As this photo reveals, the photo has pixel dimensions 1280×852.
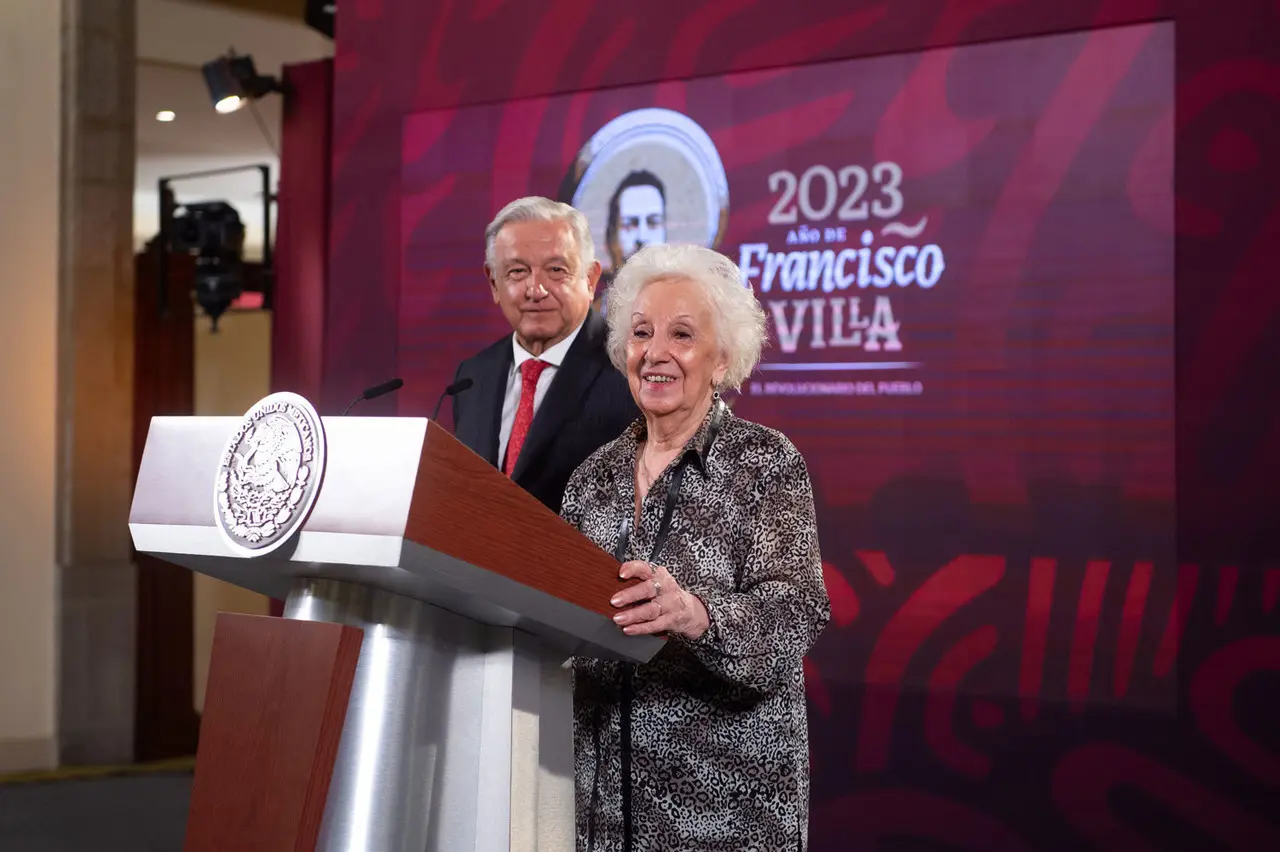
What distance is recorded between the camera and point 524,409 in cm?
262

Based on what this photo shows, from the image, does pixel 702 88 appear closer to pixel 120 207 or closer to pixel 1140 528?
pixel 1140 528

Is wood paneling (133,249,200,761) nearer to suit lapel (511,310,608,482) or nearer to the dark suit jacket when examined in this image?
the dark suit jacket

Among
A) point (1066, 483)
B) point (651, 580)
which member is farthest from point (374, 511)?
point (1066, 483)

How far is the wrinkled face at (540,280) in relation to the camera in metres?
2.65

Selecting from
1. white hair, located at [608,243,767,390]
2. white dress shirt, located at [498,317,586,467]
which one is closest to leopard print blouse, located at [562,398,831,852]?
white hair, located at [608,243,767,390]

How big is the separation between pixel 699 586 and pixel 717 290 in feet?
1.34

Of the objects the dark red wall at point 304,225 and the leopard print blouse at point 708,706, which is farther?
the dark red wall at point 304,225

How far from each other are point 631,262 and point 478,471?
68cm

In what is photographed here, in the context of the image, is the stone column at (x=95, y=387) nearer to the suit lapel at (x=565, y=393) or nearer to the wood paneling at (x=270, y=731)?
the suit lapel at (x=565, y=393)

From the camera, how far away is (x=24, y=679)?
6.30 m

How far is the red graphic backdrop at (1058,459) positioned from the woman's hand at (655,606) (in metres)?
2.52

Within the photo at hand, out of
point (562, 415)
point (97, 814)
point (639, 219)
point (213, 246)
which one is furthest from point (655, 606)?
point (213, 246)

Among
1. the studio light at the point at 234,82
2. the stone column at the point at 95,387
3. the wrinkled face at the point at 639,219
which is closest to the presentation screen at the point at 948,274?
the wrinkled face at the point at 639,219

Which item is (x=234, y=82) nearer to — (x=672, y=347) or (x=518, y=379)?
(x=518, y=379)
